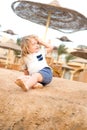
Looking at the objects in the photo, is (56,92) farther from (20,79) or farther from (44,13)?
(44,13)

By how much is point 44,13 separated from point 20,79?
745 cm

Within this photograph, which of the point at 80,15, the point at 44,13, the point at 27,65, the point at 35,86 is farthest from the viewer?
the point at 44,13

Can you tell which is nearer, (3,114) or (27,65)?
(3,114)

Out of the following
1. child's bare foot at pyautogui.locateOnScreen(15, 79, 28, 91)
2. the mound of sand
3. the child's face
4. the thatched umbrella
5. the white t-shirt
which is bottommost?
the mound of sand

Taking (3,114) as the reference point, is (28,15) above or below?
above

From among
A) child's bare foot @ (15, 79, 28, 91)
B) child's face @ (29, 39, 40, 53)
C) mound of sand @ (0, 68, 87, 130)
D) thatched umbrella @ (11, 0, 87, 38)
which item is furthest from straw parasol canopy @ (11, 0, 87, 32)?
mound of sand @ (0, 68, 87, 130)

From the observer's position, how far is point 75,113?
7.27 feet

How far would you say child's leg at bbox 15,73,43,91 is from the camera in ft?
9.17

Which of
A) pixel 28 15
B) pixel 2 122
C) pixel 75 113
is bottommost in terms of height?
pixel 2 122

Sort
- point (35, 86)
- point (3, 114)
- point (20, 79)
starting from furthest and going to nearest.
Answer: point (35, 86)
point (20, 79)
point (3, 114)

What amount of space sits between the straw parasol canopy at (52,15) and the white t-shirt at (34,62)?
16.7 ft

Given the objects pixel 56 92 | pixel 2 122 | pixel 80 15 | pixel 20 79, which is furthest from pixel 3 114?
pixel 80 15

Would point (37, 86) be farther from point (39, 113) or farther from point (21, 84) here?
point (39, 113)

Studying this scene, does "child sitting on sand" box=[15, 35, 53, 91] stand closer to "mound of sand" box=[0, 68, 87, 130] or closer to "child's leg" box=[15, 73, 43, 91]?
"child's leg" box=[15, 73, 43, 91]
